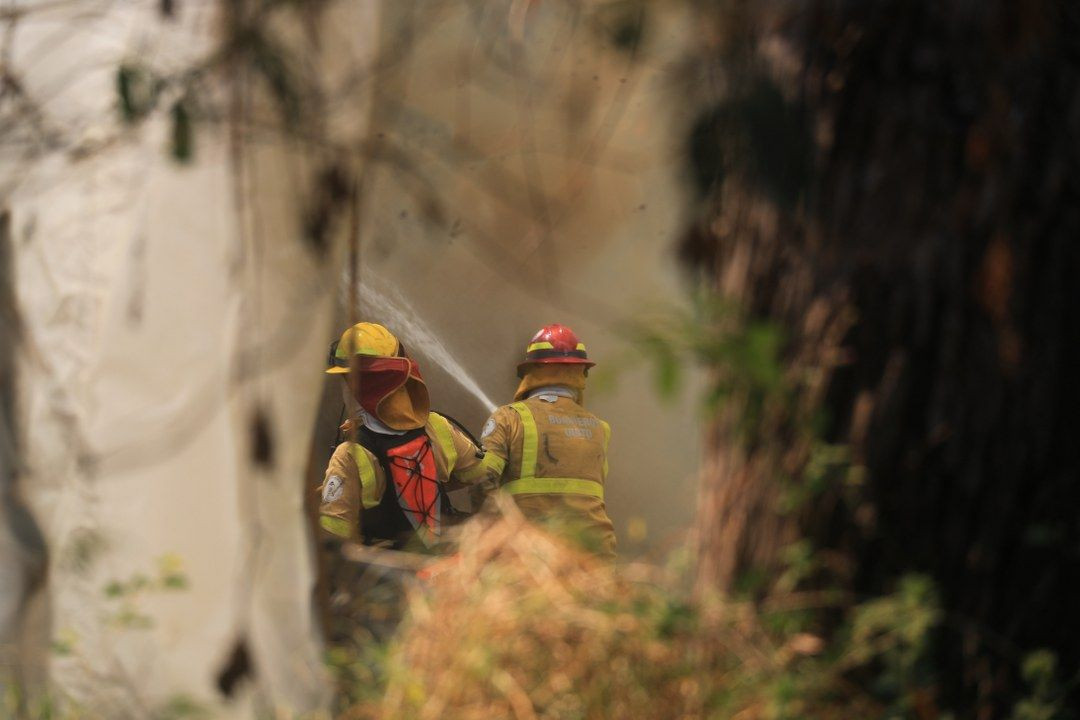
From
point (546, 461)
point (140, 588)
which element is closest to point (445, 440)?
point (546, 461)

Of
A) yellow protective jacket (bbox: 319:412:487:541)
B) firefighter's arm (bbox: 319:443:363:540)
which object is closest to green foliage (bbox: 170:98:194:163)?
yellow protective jacket (bbox: 319:412:487:541)

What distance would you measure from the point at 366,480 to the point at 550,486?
1.00 metres

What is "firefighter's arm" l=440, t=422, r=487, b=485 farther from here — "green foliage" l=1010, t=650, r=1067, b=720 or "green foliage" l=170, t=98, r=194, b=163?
"green foliage" l=1010, t=650, r=1067, b=720

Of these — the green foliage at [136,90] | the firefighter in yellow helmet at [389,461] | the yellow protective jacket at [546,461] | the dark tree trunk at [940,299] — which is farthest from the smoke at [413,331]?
the dark tree trunk at [940,299]

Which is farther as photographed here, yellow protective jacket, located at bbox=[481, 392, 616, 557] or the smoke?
the smoke

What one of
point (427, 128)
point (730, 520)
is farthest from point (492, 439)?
point (730, 520)

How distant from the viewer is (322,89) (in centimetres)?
274

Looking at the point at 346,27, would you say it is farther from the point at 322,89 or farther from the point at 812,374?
the point at 812,374

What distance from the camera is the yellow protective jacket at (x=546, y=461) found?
5.57 meters

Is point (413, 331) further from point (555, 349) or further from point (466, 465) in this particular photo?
point (466, 465)

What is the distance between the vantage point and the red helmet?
5.96 meters

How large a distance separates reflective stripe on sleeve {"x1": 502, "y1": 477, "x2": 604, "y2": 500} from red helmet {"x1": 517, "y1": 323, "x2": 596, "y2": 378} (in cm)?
64

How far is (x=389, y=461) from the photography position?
201 inches

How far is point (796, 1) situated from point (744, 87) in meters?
0.18
